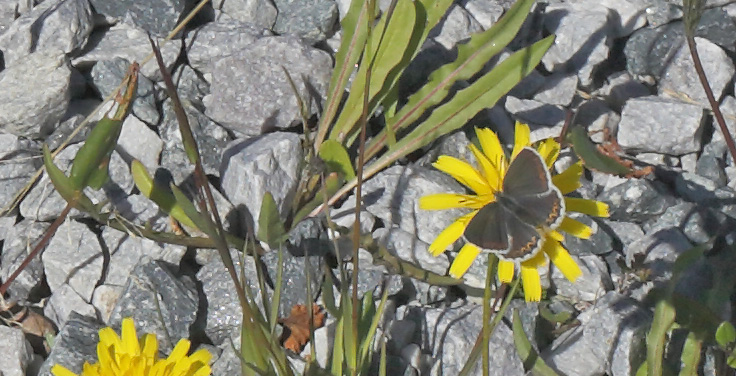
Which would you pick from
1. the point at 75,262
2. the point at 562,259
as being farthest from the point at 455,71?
the point at 75,262

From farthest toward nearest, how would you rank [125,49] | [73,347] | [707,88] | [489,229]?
[125,49] → [73,347] → [489,229] → [707,88]

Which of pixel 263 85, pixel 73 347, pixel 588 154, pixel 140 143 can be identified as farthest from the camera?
pixel 263 85

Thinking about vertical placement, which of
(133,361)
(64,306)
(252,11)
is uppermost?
(252,11)

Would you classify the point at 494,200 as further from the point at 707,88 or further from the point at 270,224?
the point at 270,224

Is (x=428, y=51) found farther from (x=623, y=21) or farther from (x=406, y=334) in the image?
(x=406, y=334)

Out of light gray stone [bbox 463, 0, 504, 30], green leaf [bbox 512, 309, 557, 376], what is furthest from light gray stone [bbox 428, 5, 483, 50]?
green leaf [bbox 512, 309, 557, 376]

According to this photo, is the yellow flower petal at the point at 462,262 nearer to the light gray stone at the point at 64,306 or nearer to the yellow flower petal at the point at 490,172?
the yellow flower petal at the point at 490,172
